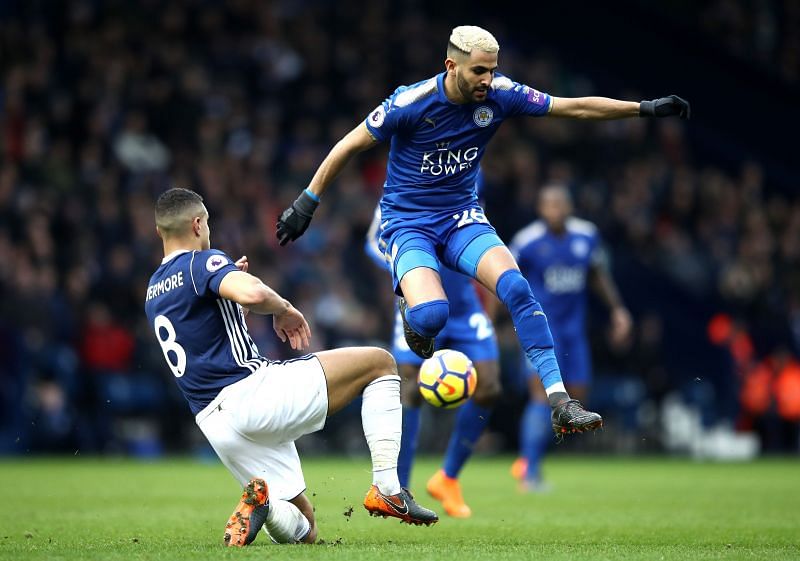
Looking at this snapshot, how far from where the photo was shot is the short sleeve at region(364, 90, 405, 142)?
7719mm

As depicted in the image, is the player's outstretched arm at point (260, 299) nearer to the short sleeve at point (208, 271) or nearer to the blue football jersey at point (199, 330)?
A: the short sleeve at point (208, 271)

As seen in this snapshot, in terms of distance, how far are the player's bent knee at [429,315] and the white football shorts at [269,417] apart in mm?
989

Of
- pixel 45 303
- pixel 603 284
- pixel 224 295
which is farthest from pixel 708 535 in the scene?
pixel 45 303

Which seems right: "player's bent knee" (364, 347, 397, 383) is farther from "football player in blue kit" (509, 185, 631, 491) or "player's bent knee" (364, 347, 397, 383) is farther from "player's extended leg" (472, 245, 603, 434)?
"football player in blue kit" (509, 185, 631, 491)

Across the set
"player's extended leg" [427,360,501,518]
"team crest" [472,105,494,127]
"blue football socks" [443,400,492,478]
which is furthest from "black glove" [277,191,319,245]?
"blue football socks" [443,400,492,478]

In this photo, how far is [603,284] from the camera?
40.3 ft

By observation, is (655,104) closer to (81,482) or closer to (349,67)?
(81,482)

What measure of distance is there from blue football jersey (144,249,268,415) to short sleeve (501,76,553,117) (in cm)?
221

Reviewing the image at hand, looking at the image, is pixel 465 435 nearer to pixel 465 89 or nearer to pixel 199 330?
→ pixel 465 89

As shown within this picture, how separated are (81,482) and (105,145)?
6.86 meters

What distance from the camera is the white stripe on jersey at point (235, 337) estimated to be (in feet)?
21.9

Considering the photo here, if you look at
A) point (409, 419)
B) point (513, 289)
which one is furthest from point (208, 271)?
point (409, 419)

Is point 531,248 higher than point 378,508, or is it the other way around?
point 531,248

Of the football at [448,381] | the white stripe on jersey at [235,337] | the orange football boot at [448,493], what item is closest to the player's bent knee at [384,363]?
the white stripe on jersey at [235,337]
